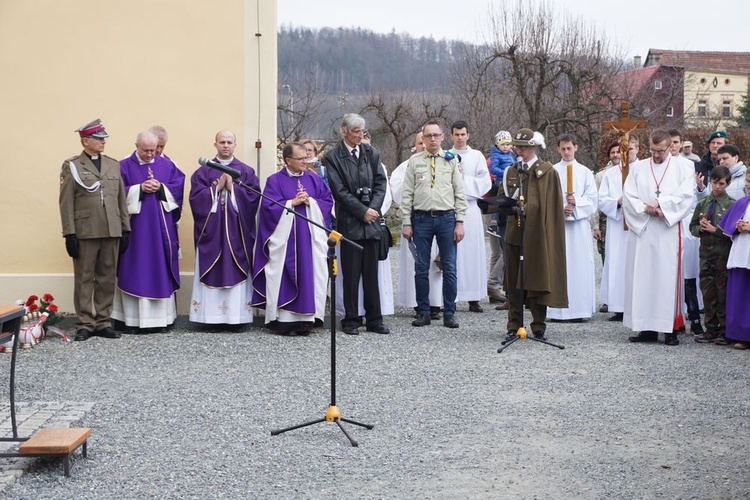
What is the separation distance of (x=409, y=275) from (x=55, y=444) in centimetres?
672

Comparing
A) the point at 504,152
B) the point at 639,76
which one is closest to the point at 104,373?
the point at 504,152

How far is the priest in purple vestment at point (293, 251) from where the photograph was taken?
10258 millimetres

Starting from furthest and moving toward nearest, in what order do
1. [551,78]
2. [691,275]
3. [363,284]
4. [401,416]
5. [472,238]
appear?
1. [551,78]
2. [472,238]
3. [691,275]
4. [363,284]
5. [401,416]

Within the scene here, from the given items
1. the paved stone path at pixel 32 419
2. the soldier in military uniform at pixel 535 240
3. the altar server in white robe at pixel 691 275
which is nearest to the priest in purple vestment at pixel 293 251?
the soldier in military uniform at pixel 535 240

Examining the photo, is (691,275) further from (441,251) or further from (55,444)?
(55,444)

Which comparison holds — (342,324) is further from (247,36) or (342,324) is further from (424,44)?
(424,44)

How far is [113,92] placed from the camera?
11398mm

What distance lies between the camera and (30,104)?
1130 centimetres

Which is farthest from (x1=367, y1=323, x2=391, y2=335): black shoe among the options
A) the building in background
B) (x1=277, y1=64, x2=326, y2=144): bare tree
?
the building in background

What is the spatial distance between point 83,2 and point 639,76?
26.5 metres

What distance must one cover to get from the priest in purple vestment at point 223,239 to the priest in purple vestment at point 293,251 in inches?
8.6

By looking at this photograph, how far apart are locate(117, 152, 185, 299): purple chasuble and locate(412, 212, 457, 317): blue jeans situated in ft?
8.65

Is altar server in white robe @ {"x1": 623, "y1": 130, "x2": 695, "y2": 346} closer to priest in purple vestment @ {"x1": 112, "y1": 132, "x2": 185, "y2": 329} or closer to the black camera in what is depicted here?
the black camera

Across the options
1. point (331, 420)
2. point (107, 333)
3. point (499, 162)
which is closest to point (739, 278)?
point (499, 162)
